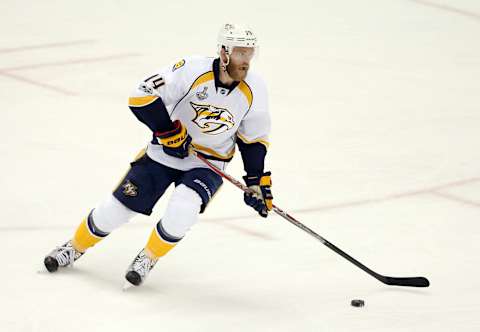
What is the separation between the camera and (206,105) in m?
4.21

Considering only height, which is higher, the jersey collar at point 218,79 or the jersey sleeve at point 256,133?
the jersey collar at point 218,79

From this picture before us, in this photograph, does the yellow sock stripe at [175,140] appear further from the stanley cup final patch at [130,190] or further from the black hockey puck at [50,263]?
the black hockey puck at [50,263]

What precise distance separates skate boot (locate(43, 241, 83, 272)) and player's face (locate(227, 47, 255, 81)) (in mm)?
874

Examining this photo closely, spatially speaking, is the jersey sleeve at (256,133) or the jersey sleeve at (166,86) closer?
the jersey sleeve at (166,86)

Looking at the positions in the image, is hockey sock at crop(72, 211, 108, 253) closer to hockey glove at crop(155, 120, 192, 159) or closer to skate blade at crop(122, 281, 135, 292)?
skate blade at crop(122, 281, 135, 292)

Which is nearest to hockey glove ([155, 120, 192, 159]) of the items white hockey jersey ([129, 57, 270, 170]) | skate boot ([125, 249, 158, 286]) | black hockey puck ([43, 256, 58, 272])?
white hockey jersey ([129, 57, 270, 170])

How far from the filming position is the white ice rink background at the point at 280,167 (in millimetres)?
4203

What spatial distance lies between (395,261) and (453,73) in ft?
10.9

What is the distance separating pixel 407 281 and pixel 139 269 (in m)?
0.98

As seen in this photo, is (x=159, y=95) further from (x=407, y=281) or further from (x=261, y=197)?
(x=407, y=281)

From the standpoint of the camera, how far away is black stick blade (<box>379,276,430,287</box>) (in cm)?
439

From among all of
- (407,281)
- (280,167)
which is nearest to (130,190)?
(407,281)

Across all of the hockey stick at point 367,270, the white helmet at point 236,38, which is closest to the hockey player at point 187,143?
the white helmet at point 236,38

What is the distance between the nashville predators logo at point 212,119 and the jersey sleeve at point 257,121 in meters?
0.07
